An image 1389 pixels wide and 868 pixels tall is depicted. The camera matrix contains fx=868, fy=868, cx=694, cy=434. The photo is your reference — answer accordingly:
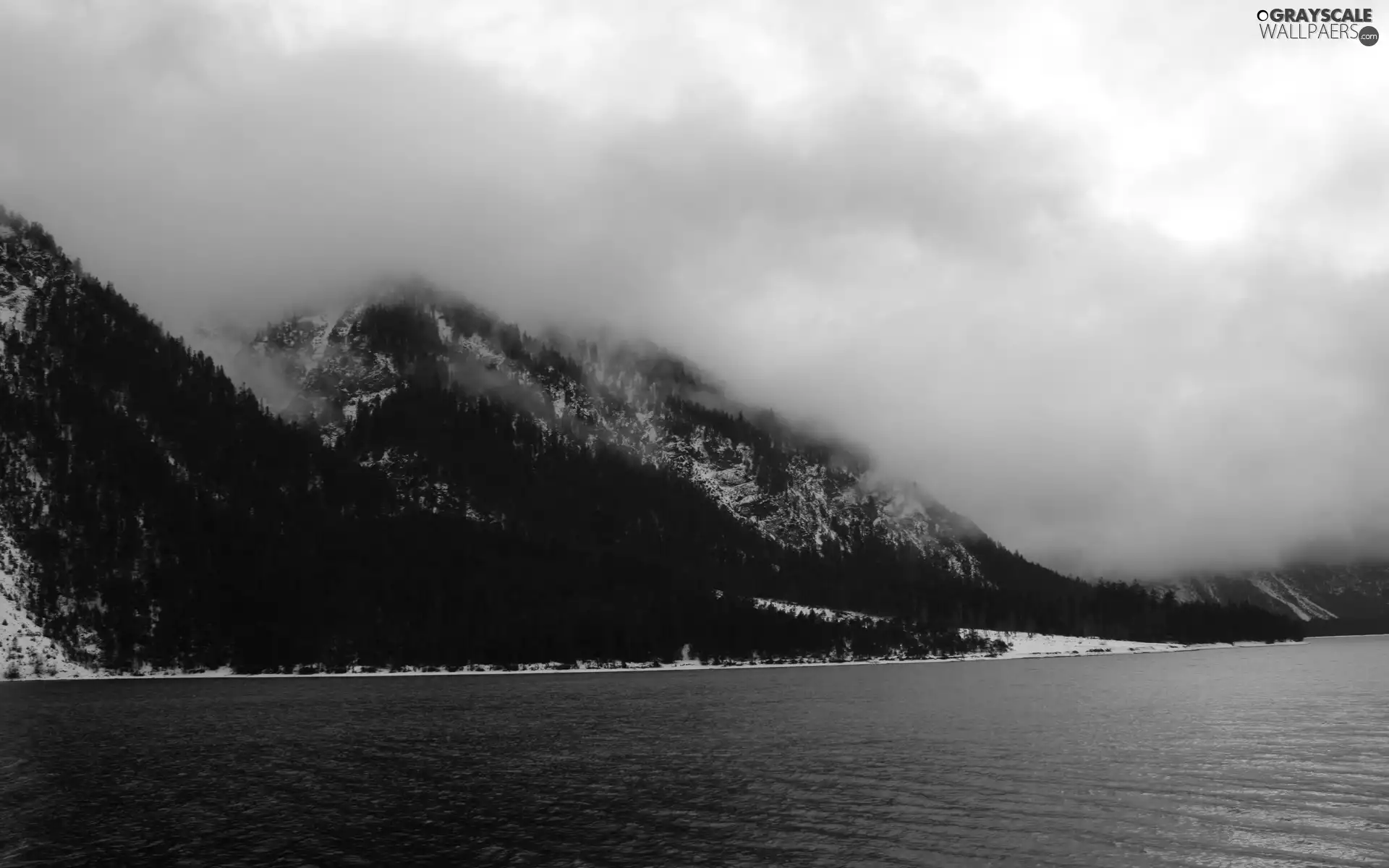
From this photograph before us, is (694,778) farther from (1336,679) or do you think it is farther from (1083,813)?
(1336,679)

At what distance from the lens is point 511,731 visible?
10931 cm

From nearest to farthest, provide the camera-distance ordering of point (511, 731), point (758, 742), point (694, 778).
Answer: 1. point (694, 778)
2. point (758, 742)
3. point (511, 731)

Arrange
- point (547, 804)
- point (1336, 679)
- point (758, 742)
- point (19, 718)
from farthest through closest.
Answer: point (1336, 679) < point (19, 718) < point (758, 742) < point (547, 804)

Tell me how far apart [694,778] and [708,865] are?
27.5m

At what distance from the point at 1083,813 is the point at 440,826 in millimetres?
40342

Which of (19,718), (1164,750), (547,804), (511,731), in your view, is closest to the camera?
(547,804)

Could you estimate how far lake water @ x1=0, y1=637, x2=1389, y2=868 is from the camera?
4762 centimetres

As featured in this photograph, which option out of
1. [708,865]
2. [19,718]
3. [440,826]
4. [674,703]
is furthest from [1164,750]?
[19,718]

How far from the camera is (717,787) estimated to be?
221 ft

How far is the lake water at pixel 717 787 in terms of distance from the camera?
47.6 meters

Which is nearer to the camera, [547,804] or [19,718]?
[547,804]

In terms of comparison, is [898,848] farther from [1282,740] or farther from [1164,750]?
[1282,740]

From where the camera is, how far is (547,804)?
2418 inches

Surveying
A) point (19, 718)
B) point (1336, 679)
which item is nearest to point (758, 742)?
point (19, 718)
